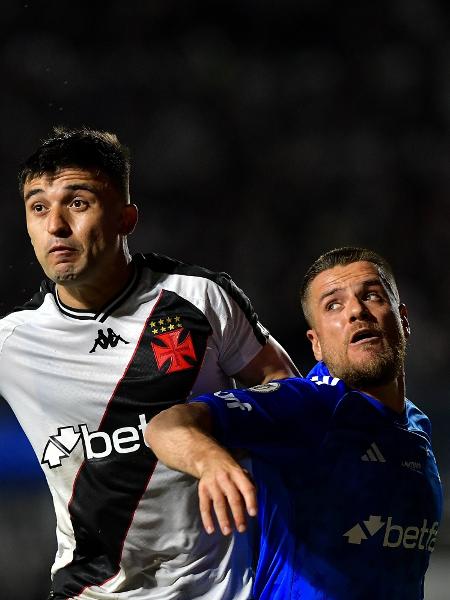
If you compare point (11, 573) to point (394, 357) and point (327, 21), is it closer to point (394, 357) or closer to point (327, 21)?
point (394, 357)

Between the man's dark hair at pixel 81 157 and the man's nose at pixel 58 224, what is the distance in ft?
0.36

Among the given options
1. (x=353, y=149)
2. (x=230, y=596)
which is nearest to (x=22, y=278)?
(x=353, y=149)

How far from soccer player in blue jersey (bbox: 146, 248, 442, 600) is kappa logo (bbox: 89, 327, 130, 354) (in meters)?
0.48

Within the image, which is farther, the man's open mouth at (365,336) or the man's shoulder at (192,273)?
the man's shoulder at (192,273)

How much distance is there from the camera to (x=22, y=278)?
206 inches

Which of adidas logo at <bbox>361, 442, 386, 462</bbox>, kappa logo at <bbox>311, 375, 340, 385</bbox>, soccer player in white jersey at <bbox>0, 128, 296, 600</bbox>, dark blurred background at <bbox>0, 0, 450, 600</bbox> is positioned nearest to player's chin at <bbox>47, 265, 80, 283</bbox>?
soccer player in white jersey at <bbox>0, 128, 296, 600</bbox>

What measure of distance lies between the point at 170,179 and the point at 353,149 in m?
1.30

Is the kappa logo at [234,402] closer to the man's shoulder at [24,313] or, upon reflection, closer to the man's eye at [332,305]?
the man's eye at [332,305]

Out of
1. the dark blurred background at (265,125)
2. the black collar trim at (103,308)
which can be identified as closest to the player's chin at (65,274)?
the black collar trim at (103,308)

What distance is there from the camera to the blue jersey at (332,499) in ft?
5.54

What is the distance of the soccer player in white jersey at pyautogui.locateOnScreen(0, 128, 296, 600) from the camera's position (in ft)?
6.79

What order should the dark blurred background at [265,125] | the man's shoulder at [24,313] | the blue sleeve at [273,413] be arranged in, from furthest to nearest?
the dark blurred background at [265,125] < the man's shoulder at [24,313] < the blue sleeve at [273,413]

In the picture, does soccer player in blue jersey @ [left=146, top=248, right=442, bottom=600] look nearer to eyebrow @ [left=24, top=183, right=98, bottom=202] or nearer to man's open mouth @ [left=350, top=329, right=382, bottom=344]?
man's open mouth @ [left=350, top=329, right=382, bottom=344]

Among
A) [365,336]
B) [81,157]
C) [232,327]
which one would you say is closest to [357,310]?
[365,336]
